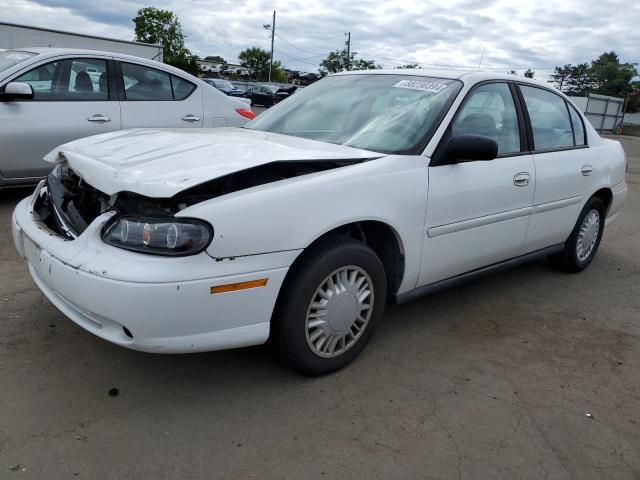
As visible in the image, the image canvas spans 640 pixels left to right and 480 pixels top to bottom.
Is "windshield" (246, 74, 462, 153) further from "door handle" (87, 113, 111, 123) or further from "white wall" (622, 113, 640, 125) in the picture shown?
"white wall" (622, 113, 640, 125)

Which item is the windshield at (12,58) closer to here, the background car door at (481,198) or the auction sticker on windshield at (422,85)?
the auction sticker on windshield at (422,85)

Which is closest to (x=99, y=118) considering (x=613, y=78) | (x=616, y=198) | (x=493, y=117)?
(x=493, y=117)

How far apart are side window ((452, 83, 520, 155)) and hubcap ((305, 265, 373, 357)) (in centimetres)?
112

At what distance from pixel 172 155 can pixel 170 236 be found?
23.2 inches

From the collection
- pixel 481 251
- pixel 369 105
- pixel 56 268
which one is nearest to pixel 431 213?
pixel 481 251

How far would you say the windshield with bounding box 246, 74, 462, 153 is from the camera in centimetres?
314

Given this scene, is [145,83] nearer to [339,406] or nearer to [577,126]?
[577,126]

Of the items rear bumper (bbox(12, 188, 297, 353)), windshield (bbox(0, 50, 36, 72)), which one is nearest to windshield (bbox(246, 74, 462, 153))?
rear bumper (bbox(12, 188, 297, 353))

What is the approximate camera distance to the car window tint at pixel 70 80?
537 cm

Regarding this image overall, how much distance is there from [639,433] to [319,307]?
159 centimetres

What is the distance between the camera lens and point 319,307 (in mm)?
2664

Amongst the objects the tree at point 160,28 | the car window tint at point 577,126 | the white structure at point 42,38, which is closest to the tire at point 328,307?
the car window tint at point 577,126

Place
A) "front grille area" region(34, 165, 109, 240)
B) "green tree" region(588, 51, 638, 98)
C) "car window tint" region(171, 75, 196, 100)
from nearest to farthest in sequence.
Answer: "front grille area" region(34, 165, 109, 240) → "car window tint" region(171, 75, 196, 100) → "green tree" region(588, 51, 638, 98)

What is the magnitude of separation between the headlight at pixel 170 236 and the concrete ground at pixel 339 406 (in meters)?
0.78
